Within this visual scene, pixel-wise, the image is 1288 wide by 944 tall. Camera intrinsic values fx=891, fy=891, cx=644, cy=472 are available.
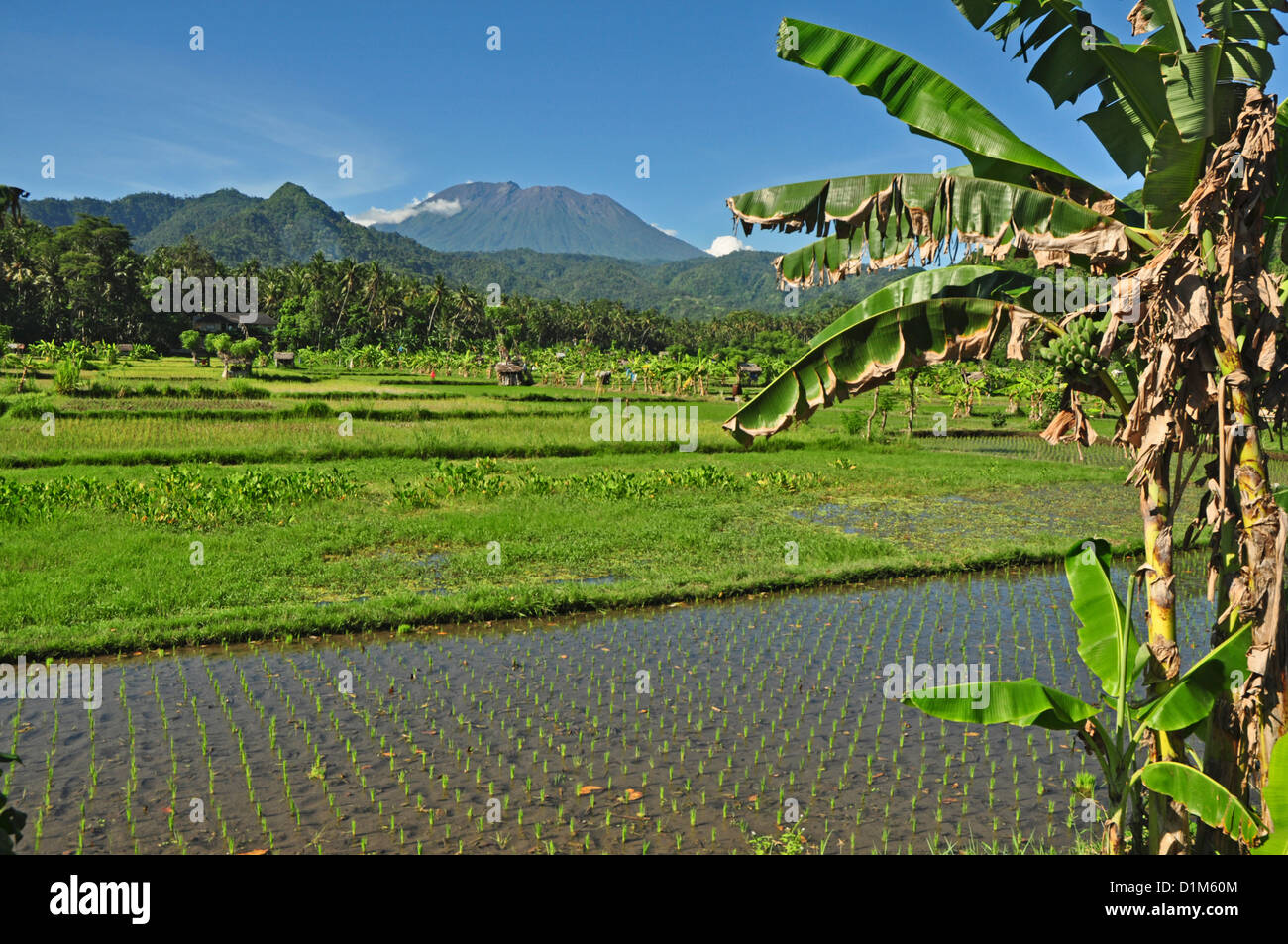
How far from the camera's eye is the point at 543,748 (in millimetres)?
6758

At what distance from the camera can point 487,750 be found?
6688mm

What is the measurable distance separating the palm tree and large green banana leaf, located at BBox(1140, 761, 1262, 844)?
0.06 meters

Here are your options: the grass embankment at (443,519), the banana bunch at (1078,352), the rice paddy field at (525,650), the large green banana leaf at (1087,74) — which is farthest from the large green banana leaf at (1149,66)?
the grass embankment at (443,519)

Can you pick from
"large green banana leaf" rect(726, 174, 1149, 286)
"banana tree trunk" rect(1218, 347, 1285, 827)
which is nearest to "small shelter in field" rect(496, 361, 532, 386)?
"large green banana leaf" rect(726, 174, 1149, 286)

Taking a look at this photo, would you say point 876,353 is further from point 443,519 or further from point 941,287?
point 443,519

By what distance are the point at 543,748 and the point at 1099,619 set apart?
4.04 meters

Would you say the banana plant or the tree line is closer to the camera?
the banana plant

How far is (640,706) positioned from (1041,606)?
621 cm

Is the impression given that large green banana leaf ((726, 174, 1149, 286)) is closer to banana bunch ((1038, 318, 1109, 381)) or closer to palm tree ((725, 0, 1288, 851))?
palm tree ((725, 0, 1288, 851))

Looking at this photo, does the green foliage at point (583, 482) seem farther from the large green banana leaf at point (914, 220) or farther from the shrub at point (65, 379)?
the shrub at point (65, 379)

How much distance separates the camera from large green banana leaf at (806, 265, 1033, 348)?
188 inches

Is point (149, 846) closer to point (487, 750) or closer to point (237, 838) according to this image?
point (237, 838)

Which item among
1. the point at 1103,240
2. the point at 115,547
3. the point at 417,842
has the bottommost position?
the point at 417,842
